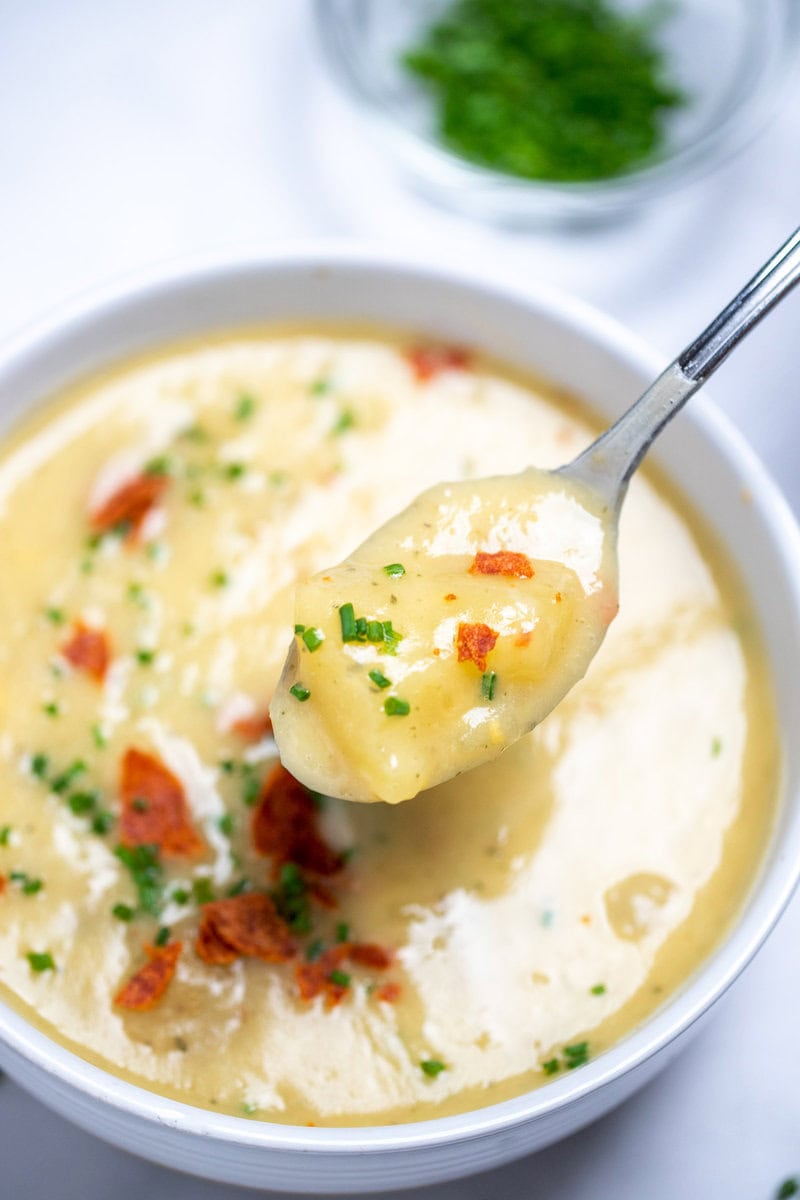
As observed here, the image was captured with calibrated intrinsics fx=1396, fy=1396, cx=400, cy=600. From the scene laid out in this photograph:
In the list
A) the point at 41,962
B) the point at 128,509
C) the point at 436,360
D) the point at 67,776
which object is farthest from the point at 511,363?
the point at 41,962

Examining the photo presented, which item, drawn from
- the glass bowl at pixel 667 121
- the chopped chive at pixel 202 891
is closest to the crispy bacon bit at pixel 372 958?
the chopped chive at pixel 202 891

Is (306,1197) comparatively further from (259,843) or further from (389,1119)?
(259,843)

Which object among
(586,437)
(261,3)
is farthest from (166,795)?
(261,3)

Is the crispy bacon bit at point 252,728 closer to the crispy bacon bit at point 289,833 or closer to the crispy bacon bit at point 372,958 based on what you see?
the crispy bacon bit at point 289,833

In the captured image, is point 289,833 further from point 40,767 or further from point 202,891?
point 40,767

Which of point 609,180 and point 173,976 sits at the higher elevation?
point 609,180
